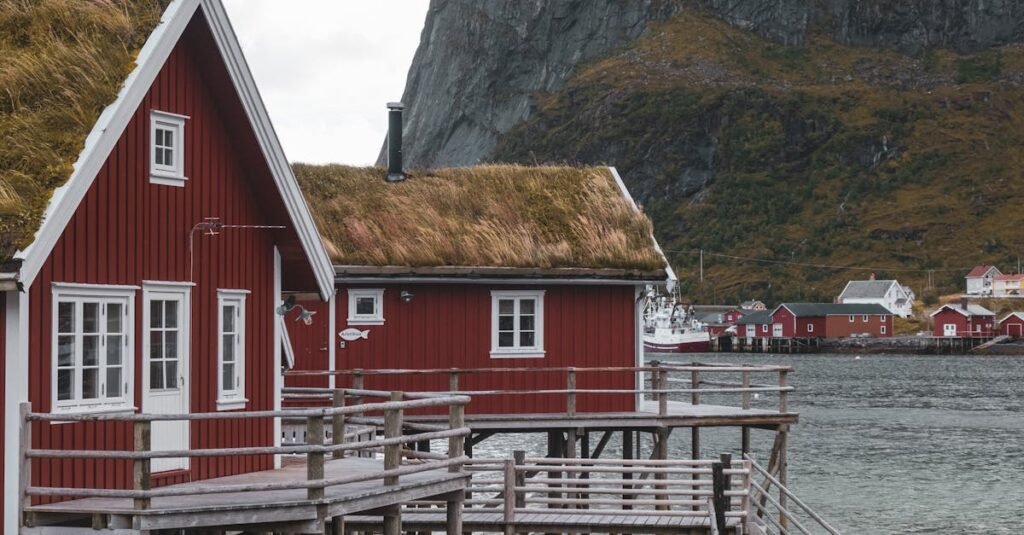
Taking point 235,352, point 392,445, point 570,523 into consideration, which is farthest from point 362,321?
point 392,445

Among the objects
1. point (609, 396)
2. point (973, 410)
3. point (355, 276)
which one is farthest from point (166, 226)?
point (973, 410)

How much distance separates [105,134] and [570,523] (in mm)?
10085

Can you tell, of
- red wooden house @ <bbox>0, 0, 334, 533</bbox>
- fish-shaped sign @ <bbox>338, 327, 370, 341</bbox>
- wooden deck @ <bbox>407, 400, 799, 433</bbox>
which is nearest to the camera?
red wooden house @ <bbox>0, 0, 334, 533</bbox>

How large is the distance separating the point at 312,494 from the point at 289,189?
551 cm

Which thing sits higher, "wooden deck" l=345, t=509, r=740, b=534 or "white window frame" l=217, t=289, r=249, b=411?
"white window frame" l=217, t=289, r=249, b=411

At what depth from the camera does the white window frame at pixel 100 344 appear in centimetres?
1655

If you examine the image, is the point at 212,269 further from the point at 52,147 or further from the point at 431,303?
the point at 431,303

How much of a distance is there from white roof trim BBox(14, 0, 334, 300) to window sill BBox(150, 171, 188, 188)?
1116mm

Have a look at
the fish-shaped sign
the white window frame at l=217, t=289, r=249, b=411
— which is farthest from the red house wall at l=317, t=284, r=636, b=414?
the white window frame at l=217, t=289, r=249, b=411

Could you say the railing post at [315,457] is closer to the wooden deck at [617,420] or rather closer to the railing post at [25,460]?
the railing post at [25,460]

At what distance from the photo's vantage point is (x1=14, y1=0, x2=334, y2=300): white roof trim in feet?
52.0

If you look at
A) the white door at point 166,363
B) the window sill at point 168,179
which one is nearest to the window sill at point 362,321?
the white door at point 166,363

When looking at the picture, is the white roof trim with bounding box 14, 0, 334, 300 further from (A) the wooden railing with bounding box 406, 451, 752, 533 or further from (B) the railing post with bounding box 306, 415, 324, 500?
(A) the wooden railing with bounding box 406, 451, 752, 533

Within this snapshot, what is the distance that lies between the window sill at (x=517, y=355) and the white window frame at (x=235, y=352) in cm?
1133
